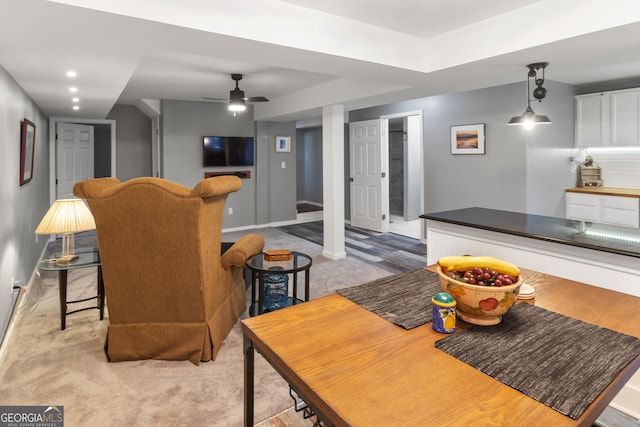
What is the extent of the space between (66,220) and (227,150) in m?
4.16

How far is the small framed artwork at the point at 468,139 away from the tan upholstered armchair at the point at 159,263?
11.8 ft

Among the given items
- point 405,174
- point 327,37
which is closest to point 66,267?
point 327,37

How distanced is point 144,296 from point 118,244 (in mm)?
368

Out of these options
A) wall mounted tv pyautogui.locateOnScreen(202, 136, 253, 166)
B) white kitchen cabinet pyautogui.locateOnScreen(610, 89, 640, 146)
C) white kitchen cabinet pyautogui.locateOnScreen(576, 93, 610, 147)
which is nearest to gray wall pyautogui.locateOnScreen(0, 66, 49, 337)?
wall mounted tv pyautogui.locateOnScreen(202, 136, 253, 166)

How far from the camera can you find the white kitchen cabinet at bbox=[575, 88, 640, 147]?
182 inches

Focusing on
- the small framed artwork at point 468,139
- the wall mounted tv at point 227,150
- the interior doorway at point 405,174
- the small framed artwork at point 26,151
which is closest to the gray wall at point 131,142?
the wall mounted tv at point 227,150

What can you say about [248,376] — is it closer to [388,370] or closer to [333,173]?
[388,370]

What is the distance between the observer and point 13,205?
10.5 feet

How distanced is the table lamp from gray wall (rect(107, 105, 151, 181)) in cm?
437

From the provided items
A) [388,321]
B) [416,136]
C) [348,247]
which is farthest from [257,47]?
[416,136]

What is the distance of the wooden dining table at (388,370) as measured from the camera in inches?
32.0

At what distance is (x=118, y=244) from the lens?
231 centimetres

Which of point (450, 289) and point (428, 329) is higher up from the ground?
point (450, 289)

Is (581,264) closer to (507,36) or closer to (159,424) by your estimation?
(507,36)
